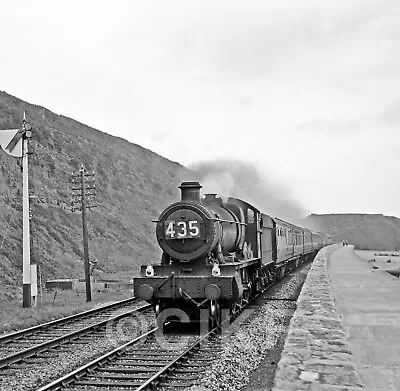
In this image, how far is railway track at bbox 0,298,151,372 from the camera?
10.1m

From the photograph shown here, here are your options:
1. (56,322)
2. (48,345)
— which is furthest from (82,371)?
(56,322)

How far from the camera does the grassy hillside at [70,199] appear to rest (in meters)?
27.7

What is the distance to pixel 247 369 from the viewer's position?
9.01 m

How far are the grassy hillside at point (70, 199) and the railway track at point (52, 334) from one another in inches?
265

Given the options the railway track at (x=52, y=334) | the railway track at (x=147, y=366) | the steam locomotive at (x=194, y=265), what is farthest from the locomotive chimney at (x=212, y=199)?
the railway track at (x=147, y=366)

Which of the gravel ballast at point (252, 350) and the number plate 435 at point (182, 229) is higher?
the number plate 435 at point (182, 229)

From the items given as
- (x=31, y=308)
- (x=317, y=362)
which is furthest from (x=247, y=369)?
(x=31, y=308)

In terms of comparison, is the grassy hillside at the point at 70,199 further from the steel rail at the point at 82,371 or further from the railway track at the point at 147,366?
the steel rail at the point at 82,371

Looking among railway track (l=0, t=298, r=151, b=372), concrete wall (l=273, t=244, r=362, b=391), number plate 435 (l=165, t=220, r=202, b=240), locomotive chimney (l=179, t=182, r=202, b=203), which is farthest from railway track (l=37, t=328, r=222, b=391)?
locomotive chimney (l=179, t=182, r=202, b=203)

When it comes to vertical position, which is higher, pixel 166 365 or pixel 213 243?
pixel 213 243

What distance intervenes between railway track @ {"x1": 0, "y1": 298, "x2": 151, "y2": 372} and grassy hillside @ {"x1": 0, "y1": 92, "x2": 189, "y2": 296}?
6723 mm

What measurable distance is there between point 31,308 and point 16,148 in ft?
16.7

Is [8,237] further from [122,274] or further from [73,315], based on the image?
[73,315]

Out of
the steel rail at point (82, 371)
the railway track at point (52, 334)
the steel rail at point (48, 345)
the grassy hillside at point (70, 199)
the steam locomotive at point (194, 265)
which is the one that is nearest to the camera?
the steel rail at point (82, 371)
